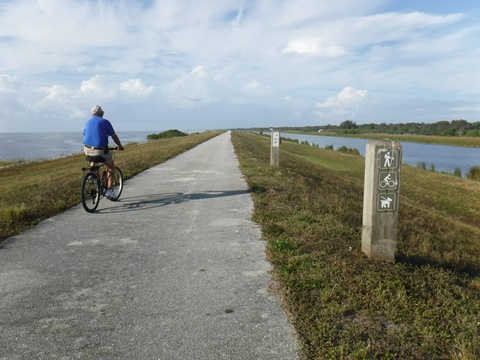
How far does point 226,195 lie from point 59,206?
3792 mm

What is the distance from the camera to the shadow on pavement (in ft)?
25.1

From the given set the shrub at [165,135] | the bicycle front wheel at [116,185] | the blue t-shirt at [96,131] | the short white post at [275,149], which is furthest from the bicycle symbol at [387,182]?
the shrub at [165,135]

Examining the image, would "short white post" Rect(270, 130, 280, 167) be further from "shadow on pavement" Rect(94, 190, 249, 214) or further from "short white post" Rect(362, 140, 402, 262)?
"short white post" Rect(362, 140, 402, 262)

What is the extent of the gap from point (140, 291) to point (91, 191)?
4.20 m

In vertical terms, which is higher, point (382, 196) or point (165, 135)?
point (165, 135)

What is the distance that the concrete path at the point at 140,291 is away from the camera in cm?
288

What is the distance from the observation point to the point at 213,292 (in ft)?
12.4

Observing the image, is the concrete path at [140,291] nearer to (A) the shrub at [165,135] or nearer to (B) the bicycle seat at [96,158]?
(B) the bicycle seat at [96,158]

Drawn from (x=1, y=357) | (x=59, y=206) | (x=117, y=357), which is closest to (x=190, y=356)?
(x=117, y=357)

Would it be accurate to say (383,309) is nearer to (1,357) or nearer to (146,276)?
(146,276)

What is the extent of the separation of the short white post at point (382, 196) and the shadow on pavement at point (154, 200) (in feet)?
15.6

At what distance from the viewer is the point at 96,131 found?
7234 mm

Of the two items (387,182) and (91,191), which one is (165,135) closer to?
(91,191)

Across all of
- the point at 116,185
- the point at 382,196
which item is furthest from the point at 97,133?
the point at 382,196
